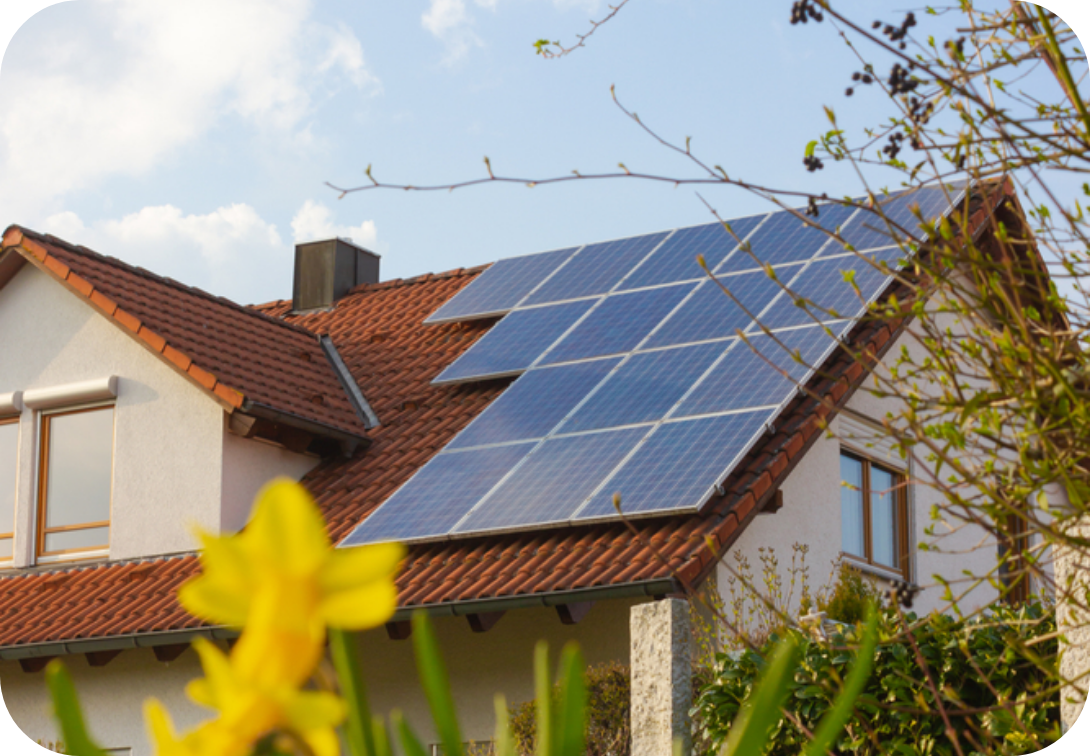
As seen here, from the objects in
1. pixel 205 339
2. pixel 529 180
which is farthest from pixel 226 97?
pixel 205 339

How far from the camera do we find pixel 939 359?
3.85m

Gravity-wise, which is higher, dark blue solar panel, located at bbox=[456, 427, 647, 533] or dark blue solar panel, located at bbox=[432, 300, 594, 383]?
dark blue solar panel, located at bbox=[432, 300, 594, 383]

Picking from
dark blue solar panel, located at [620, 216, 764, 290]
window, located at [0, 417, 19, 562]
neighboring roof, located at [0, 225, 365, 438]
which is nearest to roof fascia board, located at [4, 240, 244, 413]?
neighboring roof, located at [0, 225, 365, 438]

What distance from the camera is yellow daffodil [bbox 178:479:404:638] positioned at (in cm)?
61

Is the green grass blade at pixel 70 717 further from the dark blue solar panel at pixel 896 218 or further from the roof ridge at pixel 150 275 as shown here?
the roof ridge at pixel 150 275

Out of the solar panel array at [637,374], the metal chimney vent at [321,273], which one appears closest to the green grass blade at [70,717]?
the solar panel array at [637,374]

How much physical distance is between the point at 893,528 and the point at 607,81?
9084mm

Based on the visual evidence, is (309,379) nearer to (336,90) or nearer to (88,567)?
(88,567)

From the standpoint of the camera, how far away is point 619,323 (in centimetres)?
1250

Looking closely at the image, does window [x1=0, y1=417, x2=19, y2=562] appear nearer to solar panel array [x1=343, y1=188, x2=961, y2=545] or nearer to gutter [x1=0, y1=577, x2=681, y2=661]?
gutter [x1=0, y1=577, x2=681, y2=661]

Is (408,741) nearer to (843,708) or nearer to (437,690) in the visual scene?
(437,690)

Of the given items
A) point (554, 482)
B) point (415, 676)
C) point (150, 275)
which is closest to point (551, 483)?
point (554, 482)

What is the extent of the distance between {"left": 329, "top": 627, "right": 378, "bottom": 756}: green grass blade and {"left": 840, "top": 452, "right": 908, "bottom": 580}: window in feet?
36.6

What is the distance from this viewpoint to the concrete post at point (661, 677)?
25.0 feet
